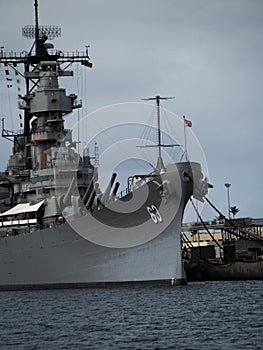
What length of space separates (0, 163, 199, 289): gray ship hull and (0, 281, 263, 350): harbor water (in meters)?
0.75

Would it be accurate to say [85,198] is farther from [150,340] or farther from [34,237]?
[150,340]

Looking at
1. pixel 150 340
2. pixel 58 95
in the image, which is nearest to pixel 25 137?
pixel 58 95

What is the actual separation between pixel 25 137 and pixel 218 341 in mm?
30399

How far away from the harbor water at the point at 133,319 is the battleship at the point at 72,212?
1.32 m

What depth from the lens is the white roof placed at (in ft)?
170

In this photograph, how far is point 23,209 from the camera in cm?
5281

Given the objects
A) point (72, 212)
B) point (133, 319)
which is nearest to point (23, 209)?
point (72, 212)

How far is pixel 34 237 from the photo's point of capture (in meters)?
49.8

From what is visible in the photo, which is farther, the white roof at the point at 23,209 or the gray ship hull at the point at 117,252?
the white roof at the point at 23,209

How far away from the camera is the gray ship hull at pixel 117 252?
155 ft

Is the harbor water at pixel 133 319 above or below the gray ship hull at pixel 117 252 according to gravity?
below

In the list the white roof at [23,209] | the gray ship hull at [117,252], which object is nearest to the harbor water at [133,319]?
the gray ship hull at [117,252]

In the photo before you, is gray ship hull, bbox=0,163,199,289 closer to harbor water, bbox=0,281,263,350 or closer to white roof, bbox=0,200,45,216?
harbor water, bbox=0,281,263,350

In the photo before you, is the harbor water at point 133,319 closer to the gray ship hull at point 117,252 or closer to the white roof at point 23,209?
the gray ship hull at point 117,252
